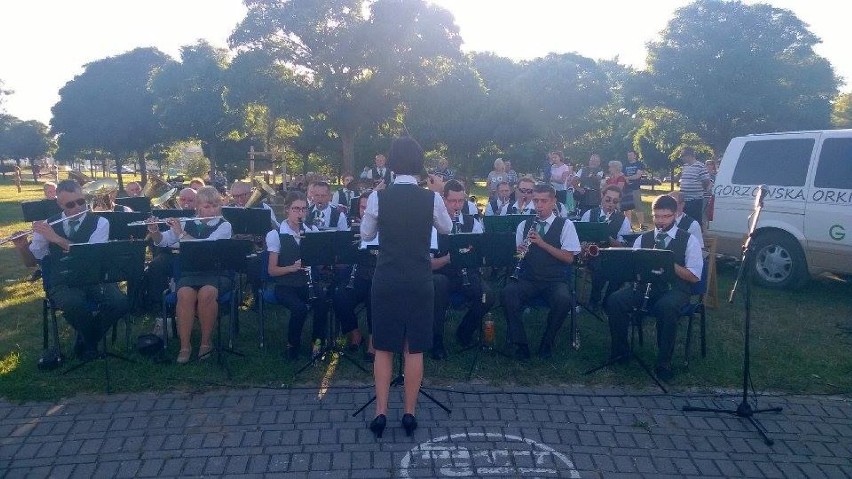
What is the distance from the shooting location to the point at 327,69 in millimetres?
21578

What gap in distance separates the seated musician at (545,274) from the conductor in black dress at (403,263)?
1.91 metres

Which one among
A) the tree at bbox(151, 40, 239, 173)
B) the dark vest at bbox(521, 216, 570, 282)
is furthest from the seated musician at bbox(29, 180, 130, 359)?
the tree at bbox(151, 40, 239, 173)

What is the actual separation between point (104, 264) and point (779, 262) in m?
8.06

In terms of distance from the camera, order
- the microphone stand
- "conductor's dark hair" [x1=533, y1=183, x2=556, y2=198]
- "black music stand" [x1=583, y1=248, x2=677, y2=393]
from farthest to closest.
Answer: "conductor's dark hair" [x1=533, y1=183, x2=556, y2=198]
"black music stand" [x1=583, y1=248, x2=677, y2=393]
the microphone stand

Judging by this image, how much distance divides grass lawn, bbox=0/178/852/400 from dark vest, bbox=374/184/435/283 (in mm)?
1641

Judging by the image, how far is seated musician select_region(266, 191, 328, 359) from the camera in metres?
6.20

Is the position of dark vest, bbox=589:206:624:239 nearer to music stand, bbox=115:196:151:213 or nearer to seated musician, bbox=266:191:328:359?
seated musician, bbox=266:191:328:359

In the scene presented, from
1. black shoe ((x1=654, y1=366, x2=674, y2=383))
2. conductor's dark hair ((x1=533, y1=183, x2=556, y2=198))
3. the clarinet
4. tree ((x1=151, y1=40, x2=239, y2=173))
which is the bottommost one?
black shoe ((x1=654, y1=366, x2=674, y2=383))

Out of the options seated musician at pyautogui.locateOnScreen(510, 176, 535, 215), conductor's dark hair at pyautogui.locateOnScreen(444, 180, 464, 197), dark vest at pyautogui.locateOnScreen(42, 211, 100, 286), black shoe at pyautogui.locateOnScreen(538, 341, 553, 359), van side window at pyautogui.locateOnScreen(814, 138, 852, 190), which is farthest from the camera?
seated musician at pyautogui.locateOnScreen(510, 176, 535, 215)

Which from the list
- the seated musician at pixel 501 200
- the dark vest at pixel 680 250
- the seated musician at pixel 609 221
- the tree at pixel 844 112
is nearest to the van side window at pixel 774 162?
the seated musician at pixel 609 221

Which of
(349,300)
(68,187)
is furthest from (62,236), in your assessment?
(349,300)

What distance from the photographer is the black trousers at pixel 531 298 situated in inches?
245

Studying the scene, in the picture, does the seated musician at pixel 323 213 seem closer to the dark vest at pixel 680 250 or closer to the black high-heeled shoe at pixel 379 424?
the black high-heeled shoe at pixel 379 424

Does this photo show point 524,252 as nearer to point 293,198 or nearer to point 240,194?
point 293,198
